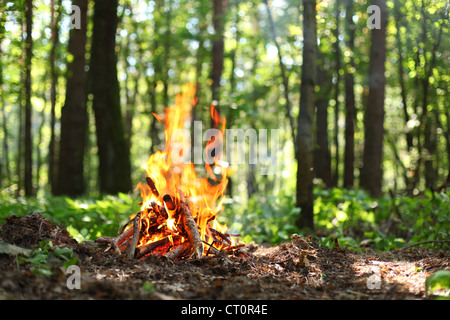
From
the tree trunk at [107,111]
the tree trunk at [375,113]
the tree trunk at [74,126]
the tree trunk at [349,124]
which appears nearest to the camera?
the tree trunk at [375,113]

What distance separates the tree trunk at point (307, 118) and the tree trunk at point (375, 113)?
13.8ft

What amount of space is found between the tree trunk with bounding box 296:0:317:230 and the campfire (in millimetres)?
2055

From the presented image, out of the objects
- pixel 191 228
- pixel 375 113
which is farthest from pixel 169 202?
pixel 375 113

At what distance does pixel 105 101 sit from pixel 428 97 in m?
10.7

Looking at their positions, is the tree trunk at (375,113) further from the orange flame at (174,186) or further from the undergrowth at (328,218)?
the orange flame at (174,186)

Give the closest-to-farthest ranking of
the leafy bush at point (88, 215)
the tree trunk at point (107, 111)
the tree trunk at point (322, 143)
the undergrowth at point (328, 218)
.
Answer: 1. the undergrowth at point (328, 218)
2. the leafy bush at point (88, 215)
3. the tree trunk at point (107, 111)
4. the tree trunk at point (322, 143)

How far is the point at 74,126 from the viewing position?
12.1 m

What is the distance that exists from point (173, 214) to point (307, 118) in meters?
3.15

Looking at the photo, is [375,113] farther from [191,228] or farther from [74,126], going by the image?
[74,126]

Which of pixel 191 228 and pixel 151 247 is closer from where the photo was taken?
pixel 151 247

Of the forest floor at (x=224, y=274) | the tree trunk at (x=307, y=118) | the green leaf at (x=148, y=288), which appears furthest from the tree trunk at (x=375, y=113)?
the green leaf at (x=148, y=288)

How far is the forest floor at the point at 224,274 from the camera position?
10.8ft

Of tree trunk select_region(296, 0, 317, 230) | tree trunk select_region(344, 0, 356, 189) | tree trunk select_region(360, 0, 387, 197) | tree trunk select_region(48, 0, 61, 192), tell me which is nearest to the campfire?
tree trunk select_region(296, 0, 317, 230)
